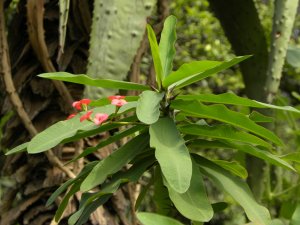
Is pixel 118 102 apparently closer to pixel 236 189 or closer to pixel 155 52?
pixel 155 52

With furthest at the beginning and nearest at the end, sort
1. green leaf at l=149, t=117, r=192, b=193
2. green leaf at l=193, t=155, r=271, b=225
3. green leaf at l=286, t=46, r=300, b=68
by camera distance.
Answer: green leaf at l=286, t=46, r=300, b=68 → green leaf at l=193, t=155, r=271, b=225 → green leaf at l=149, t=117, r=192, b=193

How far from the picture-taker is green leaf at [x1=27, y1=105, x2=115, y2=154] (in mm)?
808

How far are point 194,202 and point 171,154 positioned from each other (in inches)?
3.1

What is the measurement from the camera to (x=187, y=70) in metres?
0.81

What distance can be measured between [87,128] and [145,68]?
7.17ft

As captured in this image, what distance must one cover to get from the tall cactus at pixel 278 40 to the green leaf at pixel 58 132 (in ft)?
2.24

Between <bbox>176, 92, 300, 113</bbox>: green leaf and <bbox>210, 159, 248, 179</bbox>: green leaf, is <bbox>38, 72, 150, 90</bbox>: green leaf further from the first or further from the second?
<bbox>210, 159, 248, 179</bbox>: green leaf

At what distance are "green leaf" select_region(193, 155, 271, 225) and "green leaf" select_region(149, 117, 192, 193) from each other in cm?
10

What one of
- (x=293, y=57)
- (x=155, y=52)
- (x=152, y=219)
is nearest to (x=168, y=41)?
(x=155, y=52)

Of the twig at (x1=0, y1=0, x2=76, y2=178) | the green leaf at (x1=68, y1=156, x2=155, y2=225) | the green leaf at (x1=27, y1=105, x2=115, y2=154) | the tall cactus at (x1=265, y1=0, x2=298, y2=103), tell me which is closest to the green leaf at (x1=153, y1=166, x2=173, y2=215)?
the green leaf at (x1=68, y1=156, x2=155, y2=225)

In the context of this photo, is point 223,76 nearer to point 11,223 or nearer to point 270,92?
point 270,92

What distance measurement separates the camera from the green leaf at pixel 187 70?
0.79 meters

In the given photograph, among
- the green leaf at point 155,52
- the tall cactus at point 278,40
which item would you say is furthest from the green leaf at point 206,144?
the tall cactus at point 278,40

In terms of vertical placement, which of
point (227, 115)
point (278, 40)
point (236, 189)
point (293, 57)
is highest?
point (227, 115)
